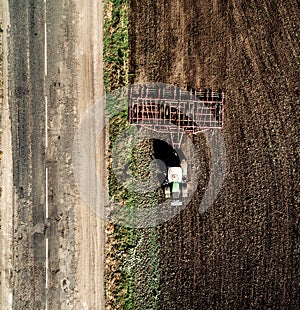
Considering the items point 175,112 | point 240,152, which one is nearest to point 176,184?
point 175,112

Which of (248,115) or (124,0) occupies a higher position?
(124,0)

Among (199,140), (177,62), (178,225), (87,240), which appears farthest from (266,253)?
(177,62)

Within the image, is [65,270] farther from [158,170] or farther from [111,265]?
[158,170]

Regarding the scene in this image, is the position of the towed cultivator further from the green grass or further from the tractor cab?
the green grass

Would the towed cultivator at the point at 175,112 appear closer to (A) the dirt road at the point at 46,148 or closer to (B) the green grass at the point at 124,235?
(B) the green grass at the point at 124,235

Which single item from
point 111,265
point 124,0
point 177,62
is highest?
point 124,0

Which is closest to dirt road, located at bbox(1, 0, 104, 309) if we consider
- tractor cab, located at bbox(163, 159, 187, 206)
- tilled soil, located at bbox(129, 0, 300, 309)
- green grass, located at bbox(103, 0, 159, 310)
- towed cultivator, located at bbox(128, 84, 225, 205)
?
green grass, located at bbox(103, 0, 159, 310)

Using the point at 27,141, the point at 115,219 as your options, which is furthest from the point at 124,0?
the point at 115,219

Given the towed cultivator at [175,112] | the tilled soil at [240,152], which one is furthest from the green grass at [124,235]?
the towed cultivator at [175,112]
